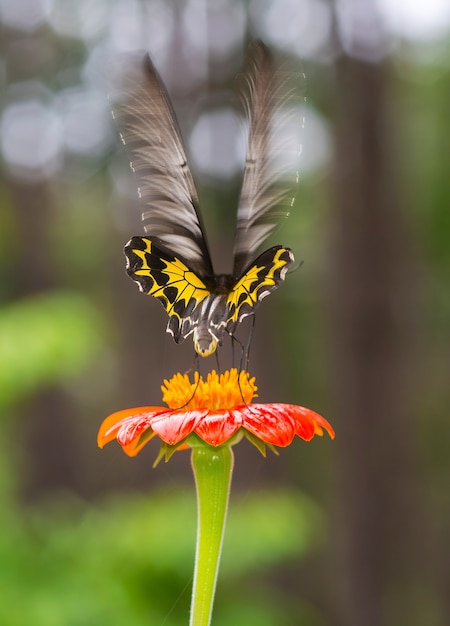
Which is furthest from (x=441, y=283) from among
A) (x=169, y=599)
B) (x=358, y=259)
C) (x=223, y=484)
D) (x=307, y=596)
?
(x=223, y=484)

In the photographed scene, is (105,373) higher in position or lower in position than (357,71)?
lower

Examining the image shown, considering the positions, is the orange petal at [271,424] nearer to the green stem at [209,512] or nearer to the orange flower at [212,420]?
the orange flower at [212,420]

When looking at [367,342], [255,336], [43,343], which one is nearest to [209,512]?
[43,343]

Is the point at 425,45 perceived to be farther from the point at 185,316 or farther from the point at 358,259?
the point at 185,316

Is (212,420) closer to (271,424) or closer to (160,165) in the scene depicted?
(271,424)

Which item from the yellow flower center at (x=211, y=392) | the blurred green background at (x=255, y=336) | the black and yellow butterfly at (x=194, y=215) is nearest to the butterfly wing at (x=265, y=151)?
the black and yellow butterfly at (x=194, y=215)

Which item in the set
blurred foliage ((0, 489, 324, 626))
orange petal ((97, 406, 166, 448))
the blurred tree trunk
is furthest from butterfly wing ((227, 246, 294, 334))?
the blurred tree trunk
